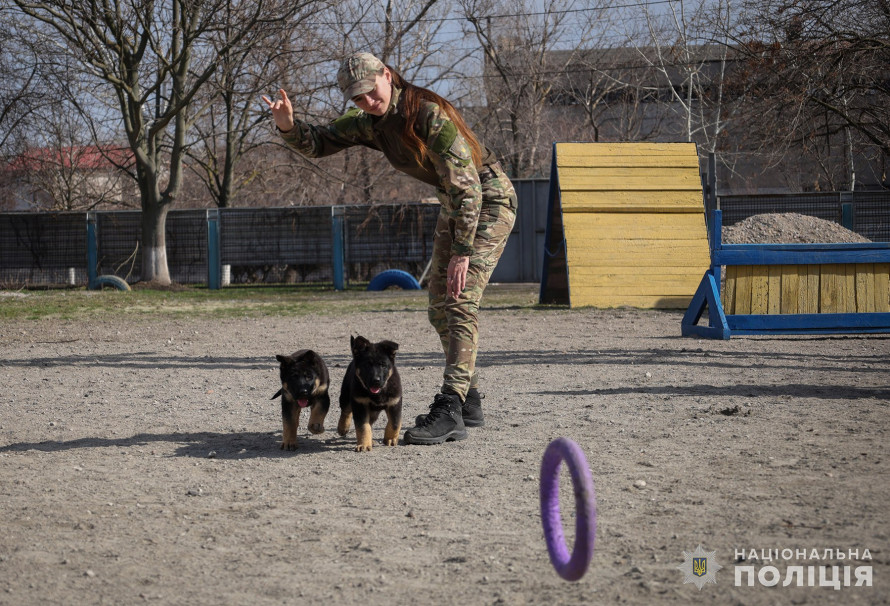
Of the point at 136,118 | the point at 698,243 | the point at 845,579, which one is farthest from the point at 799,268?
the point at 136,118

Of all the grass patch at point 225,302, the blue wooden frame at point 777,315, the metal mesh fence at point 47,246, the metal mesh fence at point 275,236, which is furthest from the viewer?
the metal mesh fence at point 47,246

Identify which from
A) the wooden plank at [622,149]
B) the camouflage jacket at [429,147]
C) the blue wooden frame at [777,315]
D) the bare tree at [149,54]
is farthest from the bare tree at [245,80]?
the camouflage jacket at [429,147]

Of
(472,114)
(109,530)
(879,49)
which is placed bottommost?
(109,530)

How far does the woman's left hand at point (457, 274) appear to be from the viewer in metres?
5.33

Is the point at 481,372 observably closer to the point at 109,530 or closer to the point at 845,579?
the point at 109,530

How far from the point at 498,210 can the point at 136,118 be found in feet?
71.4

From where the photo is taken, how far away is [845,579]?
3066 millimetres

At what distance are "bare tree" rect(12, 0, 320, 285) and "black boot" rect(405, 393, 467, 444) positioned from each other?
737 inches

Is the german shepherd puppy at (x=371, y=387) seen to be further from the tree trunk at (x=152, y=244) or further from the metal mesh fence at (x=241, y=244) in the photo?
the tree trunk at (x=152, y=244)

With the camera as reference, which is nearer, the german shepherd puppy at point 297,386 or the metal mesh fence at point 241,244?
the german shepherd puppy at point 297,386

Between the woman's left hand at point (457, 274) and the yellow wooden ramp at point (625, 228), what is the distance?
10.2m

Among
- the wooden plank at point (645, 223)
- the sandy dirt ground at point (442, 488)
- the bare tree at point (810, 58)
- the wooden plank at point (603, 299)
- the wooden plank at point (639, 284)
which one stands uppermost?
the bare tree at point (810, 58)

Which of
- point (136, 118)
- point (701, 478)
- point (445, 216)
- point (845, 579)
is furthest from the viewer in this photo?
point (136, 118)

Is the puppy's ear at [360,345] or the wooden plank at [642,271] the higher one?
the wooden plank at [642,271]
